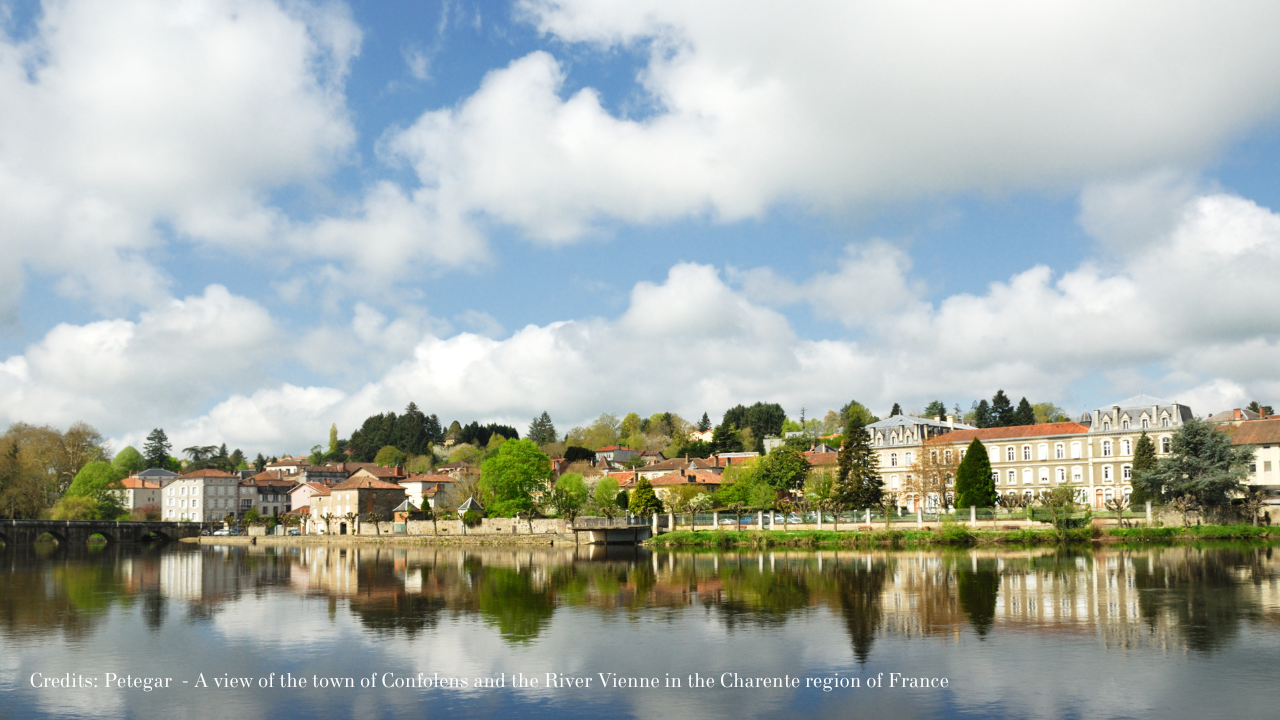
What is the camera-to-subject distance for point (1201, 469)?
5322 cm

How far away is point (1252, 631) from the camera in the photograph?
2239cm

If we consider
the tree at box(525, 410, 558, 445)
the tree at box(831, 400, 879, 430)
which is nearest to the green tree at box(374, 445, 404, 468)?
the tree at box(525, 410, 558, 445)

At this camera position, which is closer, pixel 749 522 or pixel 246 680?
pixel 246 680

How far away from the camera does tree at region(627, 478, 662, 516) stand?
7250 cm

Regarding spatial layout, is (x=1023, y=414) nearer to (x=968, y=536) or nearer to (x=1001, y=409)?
(x=1001, y=409)

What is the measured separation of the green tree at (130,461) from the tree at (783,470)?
107 metres

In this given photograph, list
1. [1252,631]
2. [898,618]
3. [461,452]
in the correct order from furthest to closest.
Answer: [461,452] → [898,618] → [1252,631]

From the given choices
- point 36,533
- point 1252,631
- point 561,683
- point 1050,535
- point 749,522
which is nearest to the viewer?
point 561,683

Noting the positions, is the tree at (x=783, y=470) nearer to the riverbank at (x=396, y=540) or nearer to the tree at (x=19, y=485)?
the riverbank at (x=396, y=540)

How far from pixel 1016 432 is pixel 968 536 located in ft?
94.0

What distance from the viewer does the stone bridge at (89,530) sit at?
90062 mm

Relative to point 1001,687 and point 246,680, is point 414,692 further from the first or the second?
point 1001,687

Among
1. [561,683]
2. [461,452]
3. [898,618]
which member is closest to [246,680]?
[561,683]

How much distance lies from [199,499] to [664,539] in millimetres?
81810
